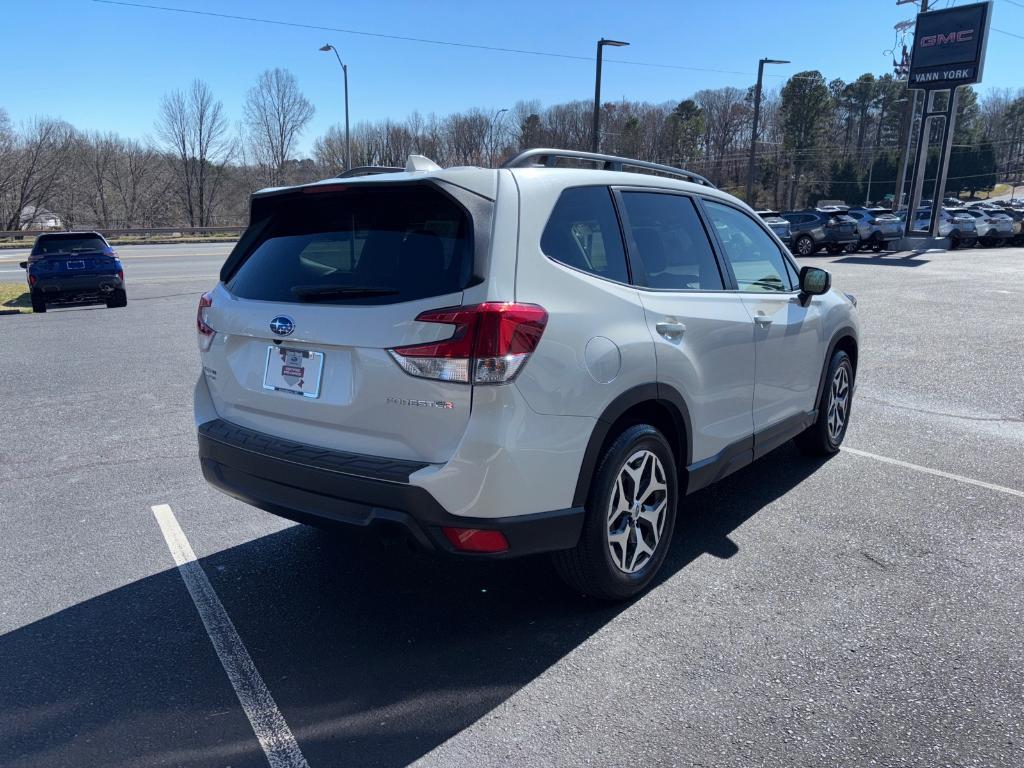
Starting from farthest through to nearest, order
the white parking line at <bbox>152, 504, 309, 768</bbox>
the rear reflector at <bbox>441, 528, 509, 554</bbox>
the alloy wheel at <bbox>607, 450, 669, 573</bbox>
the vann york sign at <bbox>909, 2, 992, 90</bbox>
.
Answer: the vann york sign at <bbox>909, 2, 992, 90</bbox>, the alloy wheel at <bbox>607, 450, 669, 573</bbox>, the rear reflector at <bbox>441, 528, 509, 554</bbox>, the white parking line at <bbox>152, 504, 309, 768</bbox>

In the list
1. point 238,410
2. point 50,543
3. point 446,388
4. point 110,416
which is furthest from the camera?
point 110,416

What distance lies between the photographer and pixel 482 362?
2.68 meters

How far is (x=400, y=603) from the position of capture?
3.46 m

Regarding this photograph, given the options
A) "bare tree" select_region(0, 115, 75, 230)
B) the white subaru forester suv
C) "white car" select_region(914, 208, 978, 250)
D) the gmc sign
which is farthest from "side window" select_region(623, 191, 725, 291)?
"bare tree" select_region(0, 115, 75, 230)

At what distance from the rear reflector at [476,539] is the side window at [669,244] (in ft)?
4.26

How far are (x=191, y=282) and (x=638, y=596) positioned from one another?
1919 centimetres

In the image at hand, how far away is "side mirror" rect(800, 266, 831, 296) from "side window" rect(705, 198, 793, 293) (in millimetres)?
82

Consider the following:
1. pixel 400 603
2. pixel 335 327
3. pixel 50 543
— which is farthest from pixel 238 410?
pixel 50 543

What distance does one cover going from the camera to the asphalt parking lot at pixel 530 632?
2545 millimetres

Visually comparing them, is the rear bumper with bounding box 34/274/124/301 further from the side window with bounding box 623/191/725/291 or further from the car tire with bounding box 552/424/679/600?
the car tire with bounding box 552/424/679/600

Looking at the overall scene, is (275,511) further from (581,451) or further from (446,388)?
(581,451)

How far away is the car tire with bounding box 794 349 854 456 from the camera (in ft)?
17.3

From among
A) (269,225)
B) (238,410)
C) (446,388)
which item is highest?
(269,225)

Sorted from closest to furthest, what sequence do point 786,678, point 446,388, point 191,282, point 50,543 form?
point 446,388 → point 786,678 → point 50,543 → point 191,282
